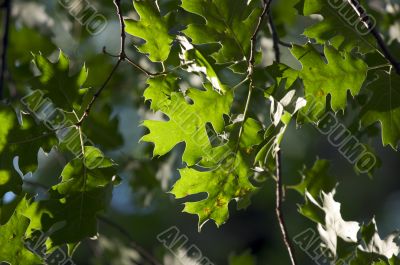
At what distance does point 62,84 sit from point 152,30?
0.25m

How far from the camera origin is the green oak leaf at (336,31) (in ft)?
5.74

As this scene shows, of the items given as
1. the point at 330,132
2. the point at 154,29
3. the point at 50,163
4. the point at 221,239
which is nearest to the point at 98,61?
the point at 330,132

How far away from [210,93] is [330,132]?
763 millimetres

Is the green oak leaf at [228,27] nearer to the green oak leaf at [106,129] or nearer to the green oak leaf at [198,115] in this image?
the green oak leaf at [198,115]

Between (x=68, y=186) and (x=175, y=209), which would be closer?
(x=68, y=186)

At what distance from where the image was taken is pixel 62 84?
179 cm

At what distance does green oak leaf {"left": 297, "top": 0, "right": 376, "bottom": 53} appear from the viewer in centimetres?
175

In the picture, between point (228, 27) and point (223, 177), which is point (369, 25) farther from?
point (223, 177)

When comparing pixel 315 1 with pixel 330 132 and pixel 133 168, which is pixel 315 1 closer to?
pixel 330 132

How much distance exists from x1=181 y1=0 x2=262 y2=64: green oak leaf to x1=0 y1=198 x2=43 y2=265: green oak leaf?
602 mm

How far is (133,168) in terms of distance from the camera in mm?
3082

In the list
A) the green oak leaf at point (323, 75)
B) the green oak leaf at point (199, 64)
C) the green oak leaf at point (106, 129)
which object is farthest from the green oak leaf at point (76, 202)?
the green oak leaf at point (106, 129)

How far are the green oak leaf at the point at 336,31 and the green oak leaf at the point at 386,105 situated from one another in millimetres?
83

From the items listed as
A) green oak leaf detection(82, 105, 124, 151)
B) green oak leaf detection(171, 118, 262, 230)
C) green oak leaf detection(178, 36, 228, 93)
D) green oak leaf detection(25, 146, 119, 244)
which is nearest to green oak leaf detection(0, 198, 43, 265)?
green oak leaf detection(25, 146, 119, 244)
